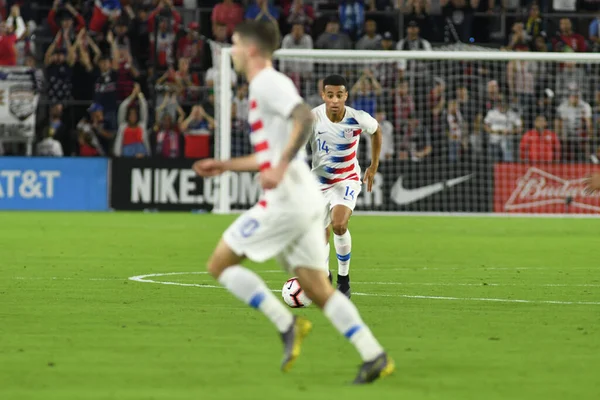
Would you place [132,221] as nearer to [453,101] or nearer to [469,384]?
[453,101]

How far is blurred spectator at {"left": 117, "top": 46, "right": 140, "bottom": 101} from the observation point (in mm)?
27031

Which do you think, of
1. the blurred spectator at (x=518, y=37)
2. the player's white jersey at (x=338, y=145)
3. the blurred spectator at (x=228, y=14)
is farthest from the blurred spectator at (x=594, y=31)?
the player's white jersey at (x=338, y=145)

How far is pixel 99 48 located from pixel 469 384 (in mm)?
22380

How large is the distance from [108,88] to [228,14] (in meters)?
3.44

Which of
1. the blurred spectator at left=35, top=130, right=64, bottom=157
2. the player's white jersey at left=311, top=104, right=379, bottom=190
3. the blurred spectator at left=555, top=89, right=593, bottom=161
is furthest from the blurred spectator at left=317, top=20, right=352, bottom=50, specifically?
the player's white jersey at left=311, top=104, right=379, bottom=190

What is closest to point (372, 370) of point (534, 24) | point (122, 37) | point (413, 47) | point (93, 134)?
point (93, 134)

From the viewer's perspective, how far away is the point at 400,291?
11992 millimetres

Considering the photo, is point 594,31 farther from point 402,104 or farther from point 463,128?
point 402,104

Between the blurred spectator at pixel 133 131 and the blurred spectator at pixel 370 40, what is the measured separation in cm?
518

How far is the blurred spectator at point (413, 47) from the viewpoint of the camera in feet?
90.3

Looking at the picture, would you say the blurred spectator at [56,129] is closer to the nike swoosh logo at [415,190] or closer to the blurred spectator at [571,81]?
the nike swoosh logo at [415,190]

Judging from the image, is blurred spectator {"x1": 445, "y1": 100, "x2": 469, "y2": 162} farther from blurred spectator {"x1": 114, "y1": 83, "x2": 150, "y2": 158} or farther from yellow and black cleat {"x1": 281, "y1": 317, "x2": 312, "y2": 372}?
yellow and black cleat {"x1": 281, "y1": 317, "x2": 312, "y2": 372}

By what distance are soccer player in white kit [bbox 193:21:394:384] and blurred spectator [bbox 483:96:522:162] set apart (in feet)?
64.8

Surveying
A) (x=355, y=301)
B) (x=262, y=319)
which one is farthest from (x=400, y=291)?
(x=262, y=319)
